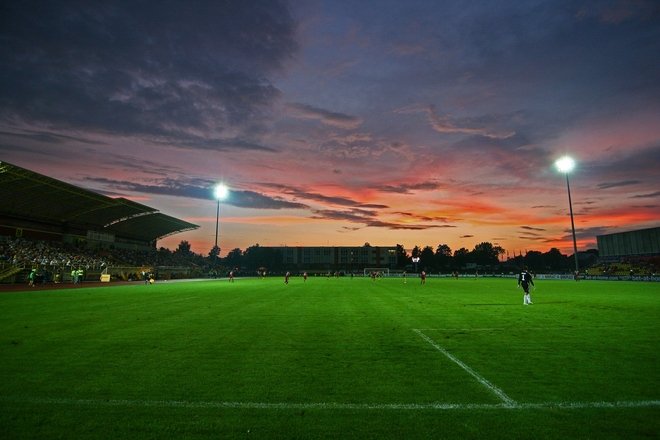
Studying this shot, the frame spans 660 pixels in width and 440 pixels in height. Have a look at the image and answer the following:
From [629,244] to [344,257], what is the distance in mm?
86499

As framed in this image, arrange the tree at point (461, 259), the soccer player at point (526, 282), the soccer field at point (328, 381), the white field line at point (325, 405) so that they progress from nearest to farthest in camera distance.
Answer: the soccer field at point (328, 381) → the white field line at point (325, 405) → the soccer player at point (526, 282) → the tree at point (461, 259)

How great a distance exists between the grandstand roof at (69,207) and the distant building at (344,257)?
250ft

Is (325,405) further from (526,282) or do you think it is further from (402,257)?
(402,257)

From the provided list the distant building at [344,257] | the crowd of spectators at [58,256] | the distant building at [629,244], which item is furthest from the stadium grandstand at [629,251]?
the crowd of spectators at [58,256]

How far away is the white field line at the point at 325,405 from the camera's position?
196 inches

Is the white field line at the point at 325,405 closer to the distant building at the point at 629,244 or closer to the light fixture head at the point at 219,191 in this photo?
the light fixture head at the point at 219,191

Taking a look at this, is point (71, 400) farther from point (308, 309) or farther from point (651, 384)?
point (308, 309)

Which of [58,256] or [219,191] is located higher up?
[219,191]

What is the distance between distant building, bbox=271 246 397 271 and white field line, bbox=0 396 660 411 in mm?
133620

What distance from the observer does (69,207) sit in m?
49.2

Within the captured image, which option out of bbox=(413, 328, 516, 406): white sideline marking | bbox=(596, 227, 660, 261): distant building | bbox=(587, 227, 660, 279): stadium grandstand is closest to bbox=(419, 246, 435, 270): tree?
bbox=(596, 227, 660, 261): distant building

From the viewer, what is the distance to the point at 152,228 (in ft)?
237

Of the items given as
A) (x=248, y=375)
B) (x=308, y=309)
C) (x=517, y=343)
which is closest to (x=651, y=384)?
(x=517, y=343)

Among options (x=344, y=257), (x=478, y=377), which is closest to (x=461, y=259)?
(x=344, y=257)
